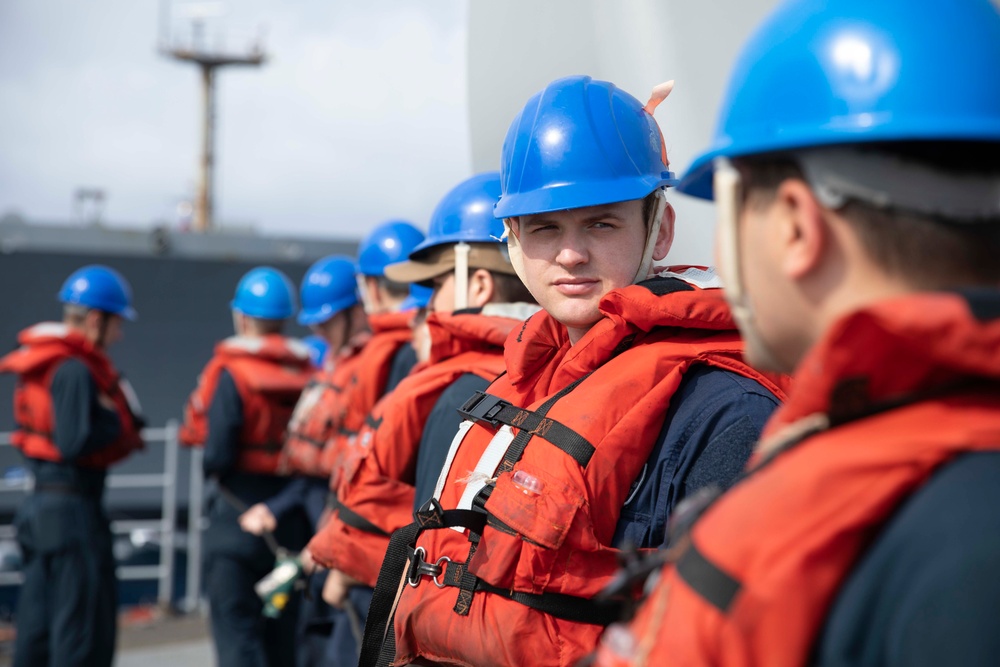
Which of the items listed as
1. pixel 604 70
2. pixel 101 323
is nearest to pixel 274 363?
pixel 101 323

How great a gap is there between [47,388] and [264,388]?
4.28ft

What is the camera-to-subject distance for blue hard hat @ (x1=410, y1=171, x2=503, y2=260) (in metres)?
3.11

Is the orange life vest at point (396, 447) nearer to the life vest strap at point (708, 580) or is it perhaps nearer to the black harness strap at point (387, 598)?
the black harness strap at point (387, 598)

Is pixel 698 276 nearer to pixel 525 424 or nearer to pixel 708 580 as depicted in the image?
pixel 525 424

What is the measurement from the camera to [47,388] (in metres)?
6.13

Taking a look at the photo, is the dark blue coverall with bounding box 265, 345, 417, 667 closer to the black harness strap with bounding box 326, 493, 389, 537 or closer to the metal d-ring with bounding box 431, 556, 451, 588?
the black harness strap with bounding box 326, 493, 389, 537

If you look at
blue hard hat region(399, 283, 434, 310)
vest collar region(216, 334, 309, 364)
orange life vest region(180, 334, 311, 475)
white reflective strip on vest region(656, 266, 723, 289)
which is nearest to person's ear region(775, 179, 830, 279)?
white reflective strip on vest region(656, 266, 723, 289)

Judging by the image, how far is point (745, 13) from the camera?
268 cm

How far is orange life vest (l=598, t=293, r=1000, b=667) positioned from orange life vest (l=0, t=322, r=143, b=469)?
226 inches

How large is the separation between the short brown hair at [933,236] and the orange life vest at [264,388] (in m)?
5.38

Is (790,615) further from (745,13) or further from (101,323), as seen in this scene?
(101,323)

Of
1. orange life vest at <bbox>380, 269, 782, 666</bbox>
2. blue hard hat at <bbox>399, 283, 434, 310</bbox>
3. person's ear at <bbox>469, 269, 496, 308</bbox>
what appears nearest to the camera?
orange life vest at <bbox>380, 269, 782, 666</bbox>

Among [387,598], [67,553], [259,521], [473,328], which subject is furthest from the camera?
[67,553]

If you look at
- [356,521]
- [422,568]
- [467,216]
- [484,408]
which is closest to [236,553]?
[356,521]
